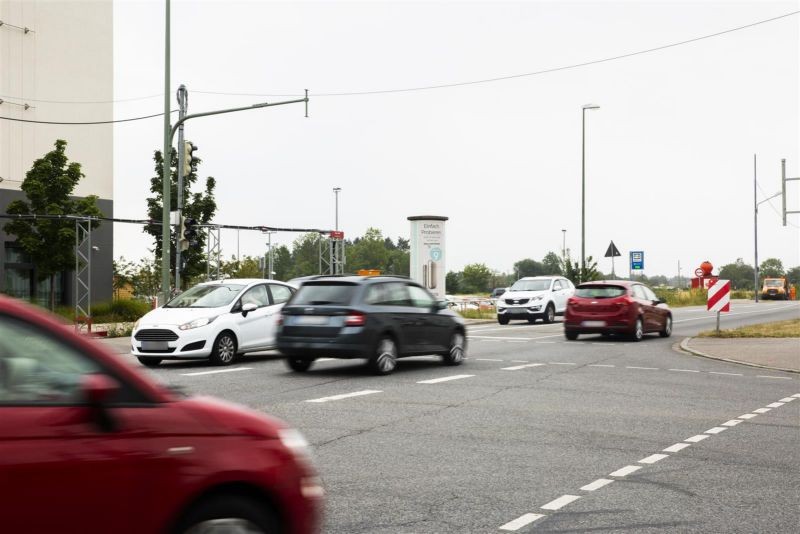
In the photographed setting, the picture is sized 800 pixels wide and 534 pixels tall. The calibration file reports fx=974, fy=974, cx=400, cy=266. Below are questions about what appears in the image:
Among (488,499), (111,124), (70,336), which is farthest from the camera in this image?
(111,124)

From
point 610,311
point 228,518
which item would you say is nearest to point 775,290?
point 610,311

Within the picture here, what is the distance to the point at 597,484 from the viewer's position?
23.7 ft

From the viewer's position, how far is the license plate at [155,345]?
1694 cm

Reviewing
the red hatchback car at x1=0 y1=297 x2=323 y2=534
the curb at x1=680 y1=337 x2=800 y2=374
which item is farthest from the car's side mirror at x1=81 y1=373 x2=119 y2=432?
the curb at x1=680 y1=337 x2=800 y2=374

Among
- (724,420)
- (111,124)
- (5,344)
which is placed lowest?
(724,420)

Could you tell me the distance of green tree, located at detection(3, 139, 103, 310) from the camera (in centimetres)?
3450

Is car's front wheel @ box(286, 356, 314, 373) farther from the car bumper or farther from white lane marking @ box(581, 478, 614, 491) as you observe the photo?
white lane marking @ box(581, 478, 614, 491)

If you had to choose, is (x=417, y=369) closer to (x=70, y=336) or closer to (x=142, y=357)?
(x=142, y=357)

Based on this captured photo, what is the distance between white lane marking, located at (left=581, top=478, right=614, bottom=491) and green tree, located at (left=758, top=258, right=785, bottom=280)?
153014 millimetres

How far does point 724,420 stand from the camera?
10789mm

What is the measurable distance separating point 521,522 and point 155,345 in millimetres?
12079

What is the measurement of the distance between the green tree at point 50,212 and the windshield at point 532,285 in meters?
15.8

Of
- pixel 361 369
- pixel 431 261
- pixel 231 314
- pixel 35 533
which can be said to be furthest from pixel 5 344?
pixel 431 261

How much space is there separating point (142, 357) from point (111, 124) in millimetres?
32986
